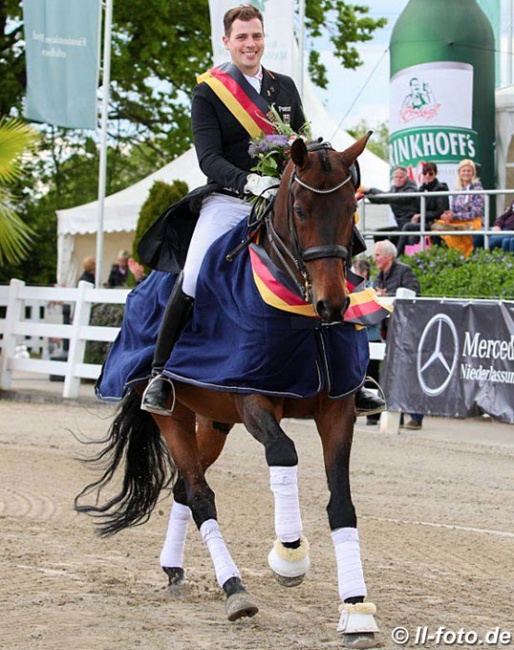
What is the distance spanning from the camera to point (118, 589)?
6.31m

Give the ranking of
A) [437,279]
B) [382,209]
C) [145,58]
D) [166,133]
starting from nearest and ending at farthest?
[437,279] < [382,209] < [145,58] < [166,133]

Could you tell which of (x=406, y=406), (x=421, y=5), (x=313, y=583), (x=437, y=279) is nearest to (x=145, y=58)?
(x=421, y=5)

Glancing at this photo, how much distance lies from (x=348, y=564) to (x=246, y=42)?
8.86 feet

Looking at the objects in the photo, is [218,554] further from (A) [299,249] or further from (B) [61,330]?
(B) [61,330]

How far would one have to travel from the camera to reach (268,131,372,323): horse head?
202 inches

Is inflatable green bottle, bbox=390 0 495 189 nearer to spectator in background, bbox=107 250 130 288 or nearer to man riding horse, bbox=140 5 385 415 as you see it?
spectator in background, bbox=107 250 130 288

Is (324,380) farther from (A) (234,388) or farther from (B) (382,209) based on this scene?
(B) (382,209)

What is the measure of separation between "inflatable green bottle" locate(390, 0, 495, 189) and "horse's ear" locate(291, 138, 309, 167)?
41.9 ft

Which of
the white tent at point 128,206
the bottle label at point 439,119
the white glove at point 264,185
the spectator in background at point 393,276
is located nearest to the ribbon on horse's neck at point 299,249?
the white glove at point 264,185

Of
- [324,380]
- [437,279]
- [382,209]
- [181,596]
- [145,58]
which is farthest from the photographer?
[145,58]

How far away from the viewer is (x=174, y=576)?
20.9 feet

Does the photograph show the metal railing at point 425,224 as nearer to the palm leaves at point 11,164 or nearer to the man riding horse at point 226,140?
the palm leaves at point 11,164

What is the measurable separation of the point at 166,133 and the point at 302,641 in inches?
1165

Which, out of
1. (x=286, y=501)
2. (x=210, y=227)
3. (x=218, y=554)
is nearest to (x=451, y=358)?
(x=210, y=227)
